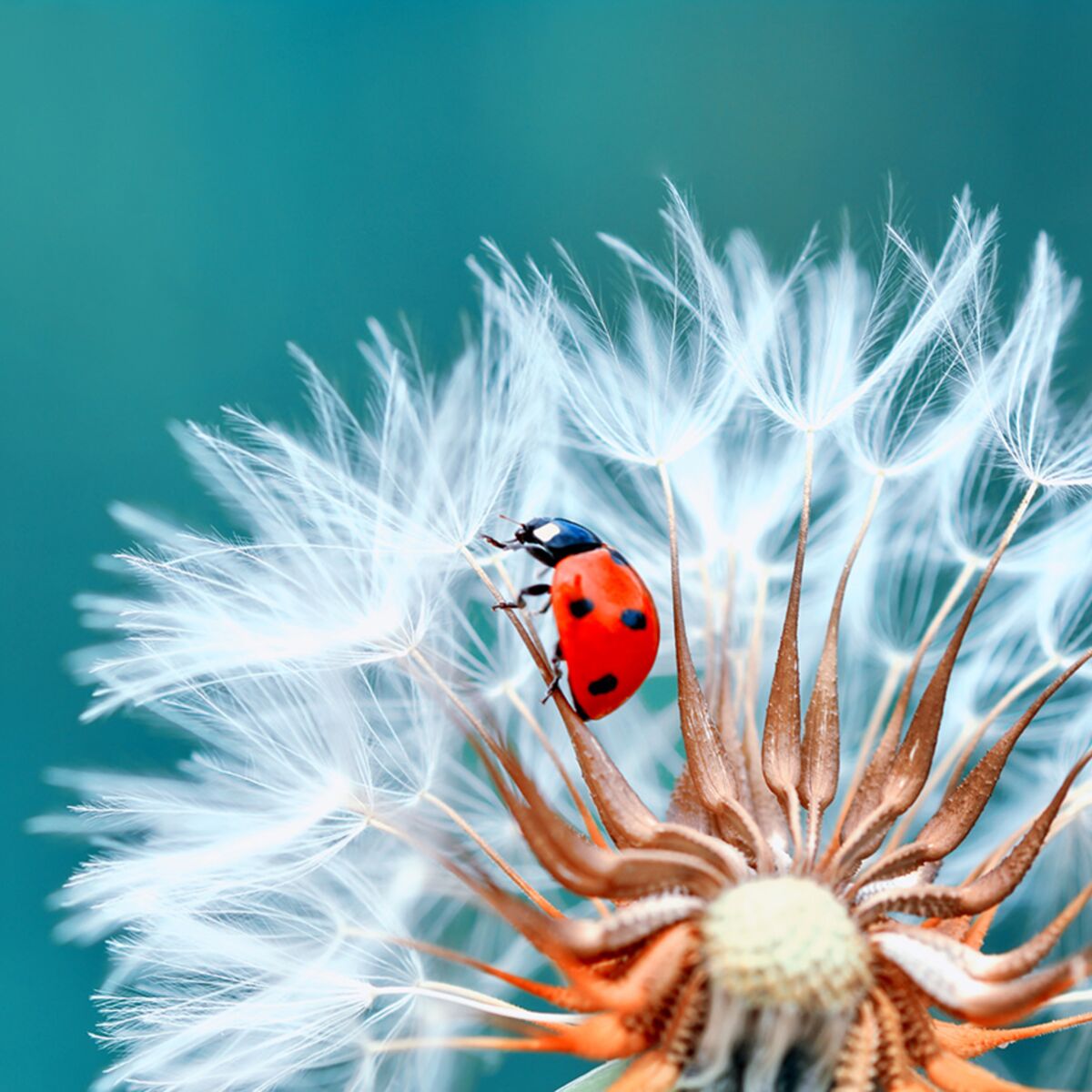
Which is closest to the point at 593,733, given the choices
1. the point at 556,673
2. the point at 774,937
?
the point at 556,673

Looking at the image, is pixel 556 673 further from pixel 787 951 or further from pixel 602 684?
pixel 787 951

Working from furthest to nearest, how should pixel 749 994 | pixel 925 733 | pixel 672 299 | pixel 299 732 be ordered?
pixel 672 299, pixel 299 732, pixel 925 733, pixel 749 994

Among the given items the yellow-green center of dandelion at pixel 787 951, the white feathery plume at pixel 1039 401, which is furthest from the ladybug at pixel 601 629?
the white feathery plume at pixel 1039 401

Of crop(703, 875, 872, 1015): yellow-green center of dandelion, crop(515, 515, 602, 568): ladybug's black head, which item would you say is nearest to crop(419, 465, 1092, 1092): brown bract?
crop(703, 875, 872, 1015): yellow-green center of dandelion

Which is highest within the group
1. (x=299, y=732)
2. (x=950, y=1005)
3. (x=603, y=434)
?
(x=603, y=434)

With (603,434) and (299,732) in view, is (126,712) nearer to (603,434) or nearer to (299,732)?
(299,732)

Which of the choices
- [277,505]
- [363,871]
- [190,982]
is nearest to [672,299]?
[277,505]
